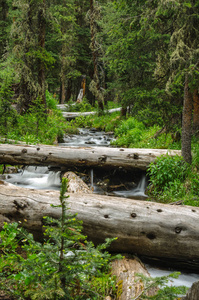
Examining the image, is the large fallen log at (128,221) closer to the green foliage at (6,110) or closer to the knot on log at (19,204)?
the knot on log at (19,204)

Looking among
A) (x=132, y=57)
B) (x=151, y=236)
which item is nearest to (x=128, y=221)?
(x=151, y=236)

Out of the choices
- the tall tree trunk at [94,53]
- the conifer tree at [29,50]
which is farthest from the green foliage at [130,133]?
the tall tree trunk at [94,53]

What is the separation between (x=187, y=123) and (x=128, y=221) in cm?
369

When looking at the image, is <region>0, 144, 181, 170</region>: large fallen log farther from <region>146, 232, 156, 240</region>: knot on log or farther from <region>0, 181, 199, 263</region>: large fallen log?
<region>146, 232, 156, 240</region>: knot on log

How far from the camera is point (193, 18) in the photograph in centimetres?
593

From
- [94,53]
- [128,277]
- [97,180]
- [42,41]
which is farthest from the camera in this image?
[94,53]

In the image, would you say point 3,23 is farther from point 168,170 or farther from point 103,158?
point 168,170

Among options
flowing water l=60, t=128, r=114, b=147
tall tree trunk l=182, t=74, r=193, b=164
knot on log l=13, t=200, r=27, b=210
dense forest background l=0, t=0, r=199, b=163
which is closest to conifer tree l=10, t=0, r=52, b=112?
dense forest background l=0, t=0, r=199, b=163

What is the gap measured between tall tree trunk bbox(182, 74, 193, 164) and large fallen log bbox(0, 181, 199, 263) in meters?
2.87

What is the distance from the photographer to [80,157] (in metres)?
7.75

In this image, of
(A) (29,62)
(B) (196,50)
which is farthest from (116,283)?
(A) (29,62)

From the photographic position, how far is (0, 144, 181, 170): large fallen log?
25.0ft

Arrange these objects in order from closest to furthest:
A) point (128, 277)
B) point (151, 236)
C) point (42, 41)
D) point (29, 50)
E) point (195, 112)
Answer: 1. point (128, 277)
2. point (151, 236)
3. point (195, 112)
4. point (29, 50)
5. point (42, 41)

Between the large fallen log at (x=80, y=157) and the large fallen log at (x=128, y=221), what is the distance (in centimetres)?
333
